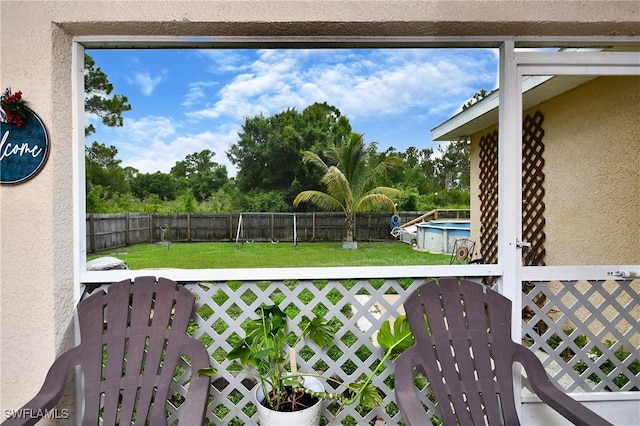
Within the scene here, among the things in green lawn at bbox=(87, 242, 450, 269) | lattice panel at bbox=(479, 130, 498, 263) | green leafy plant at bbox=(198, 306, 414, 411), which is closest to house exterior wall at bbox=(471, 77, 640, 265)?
lattice panel at bbox=(479, 130, 498, 263)

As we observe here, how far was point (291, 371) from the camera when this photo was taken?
164 centimetres

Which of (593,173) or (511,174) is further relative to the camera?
(593,173)

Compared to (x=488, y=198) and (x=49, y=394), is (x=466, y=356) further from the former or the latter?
(x=488, y=198)

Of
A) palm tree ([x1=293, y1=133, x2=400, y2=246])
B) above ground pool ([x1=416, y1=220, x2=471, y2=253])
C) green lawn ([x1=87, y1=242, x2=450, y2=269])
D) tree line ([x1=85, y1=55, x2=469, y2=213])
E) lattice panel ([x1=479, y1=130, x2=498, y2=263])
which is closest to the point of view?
lattice panel ([x1=479, y1=130, x2=498, y2=263])

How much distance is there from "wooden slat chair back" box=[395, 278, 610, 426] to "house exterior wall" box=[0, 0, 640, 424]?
1.33m

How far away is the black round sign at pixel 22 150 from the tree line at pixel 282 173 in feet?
20.1

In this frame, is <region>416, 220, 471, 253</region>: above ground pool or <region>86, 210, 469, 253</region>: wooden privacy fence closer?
<region>416, 220, 471, 253</region>: above ground pool

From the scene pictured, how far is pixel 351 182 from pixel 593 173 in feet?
23.4

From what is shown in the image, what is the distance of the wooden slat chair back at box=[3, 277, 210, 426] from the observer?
4.91 ft

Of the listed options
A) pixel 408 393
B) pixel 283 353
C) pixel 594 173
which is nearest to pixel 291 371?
pixel 283 353

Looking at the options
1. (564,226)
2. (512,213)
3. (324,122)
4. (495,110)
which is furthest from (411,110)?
→ (512,213)

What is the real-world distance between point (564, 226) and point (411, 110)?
23.3 ft

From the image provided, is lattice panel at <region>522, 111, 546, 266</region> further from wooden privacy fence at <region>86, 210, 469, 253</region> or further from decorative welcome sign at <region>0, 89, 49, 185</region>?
decorative welcome sign at <region>0, 89, 49, 185</region>

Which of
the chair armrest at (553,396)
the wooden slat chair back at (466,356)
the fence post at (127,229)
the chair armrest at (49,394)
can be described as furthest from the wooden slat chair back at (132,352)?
the fence post at (127,229)
